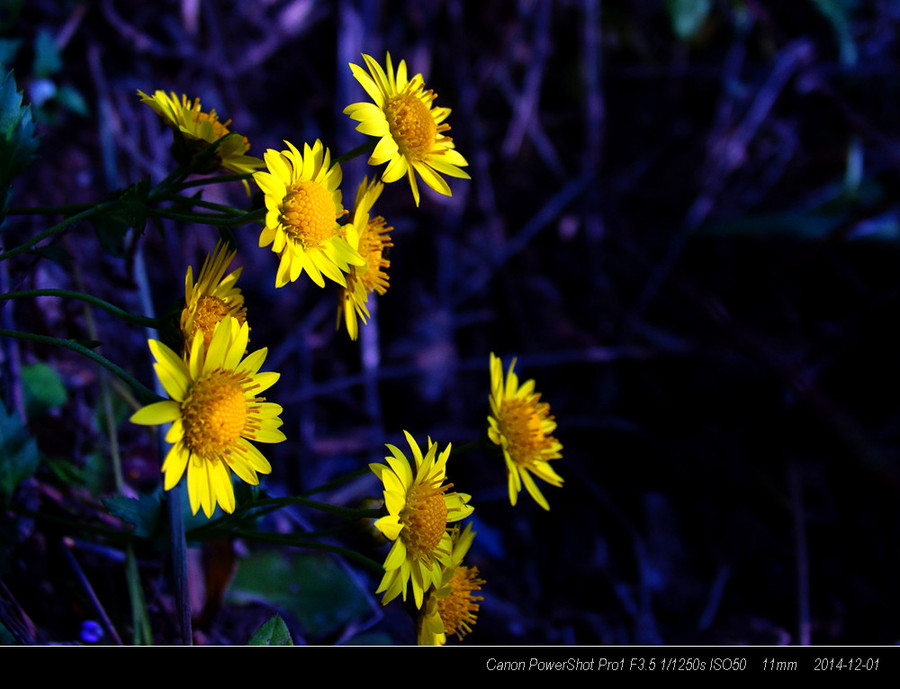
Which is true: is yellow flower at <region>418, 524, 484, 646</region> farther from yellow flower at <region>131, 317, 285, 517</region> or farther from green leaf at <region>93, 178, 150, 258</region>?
green leaf at <region>93, 178, 150, 258</region>

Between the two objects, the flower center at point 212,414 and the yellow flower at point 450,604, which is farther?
the yellow flower at point 450,604

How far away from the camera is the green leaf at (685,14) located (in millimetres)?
3195

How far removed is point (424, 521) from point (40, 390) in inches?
46.3

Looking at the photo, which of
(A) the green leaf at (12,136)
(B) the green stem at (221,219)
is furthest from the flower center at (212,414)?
→ (A) the green leaf at (12,136)

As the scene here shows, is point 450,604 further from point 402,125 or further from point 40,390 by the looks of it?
point 40,390

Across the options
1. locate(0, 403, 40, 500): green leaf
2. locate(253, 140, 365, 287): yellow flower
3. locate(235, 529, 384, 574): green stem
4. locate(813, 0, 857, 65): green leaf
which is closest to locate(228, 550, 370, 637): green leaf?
locate(235, 529, 384, 574): green stem

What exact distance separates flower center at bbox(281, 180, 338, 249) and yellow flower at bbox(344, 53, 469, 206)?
14cm

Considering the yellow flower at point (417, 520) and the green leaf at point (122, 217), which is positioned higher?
the green leaf at point (122, 217)

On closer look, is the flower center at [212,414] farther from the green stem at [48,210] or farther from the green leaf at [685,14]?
the green leaf at [685,14]

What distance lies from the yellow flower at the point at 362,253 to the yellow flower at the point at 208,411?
0.29 meters

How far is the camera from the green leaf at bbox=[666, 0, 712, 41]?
126 inches

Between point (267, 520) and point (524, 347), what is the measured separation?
134 cm

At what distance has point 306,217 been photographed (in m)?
1.31

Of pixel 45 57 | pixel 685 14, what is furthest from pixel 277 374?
pixel 685 14
